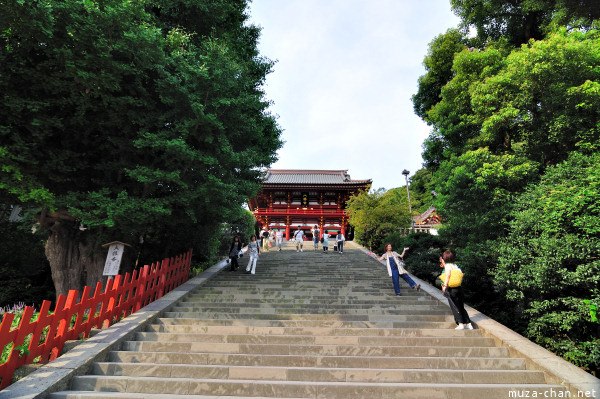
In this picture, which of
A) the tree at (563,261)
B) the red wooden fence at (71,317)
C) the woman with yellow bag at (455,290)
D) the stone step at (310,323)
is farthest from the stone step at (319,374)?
the tree at (563,261)

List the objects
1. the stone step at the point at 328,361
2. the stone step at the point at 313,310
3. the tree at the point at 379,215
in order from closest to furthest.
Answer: the stone step at the point at 328,361 < the stone step at the point at 313,310 < the tree at the point at 379,215

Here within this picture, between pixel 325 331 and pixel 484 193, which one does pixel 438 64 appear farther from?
pixel 325 331

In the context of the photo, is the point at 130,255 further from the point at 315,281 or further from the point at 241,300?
the point at 315,281

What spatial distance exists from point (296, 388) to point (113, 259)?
4.96 meters

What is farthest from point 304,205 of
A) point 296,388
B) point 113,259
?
point 296,388

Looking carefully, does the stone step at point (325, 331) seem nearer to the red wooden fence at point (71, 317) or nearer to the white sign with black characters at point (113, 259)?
the red wooden fence at point (71, 317)

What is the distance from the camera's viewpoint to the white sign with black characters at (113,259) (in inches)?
229

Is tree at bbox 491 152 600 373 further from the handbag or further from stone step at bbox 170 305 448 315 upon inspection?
stone step at bbox 170 305 448 315

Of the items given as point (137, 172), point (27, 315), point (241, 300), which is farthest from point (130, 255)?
point (27, 315)

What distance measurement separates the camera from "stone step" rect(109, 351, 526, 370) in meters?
Answer: 3.86

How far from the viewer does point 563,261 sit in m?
4.59

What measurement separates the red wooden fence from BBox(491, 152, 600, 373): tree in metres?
7.36

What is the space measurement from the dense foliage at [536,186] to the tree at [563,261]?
18mm

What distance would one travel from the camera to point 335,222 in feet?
82.1
